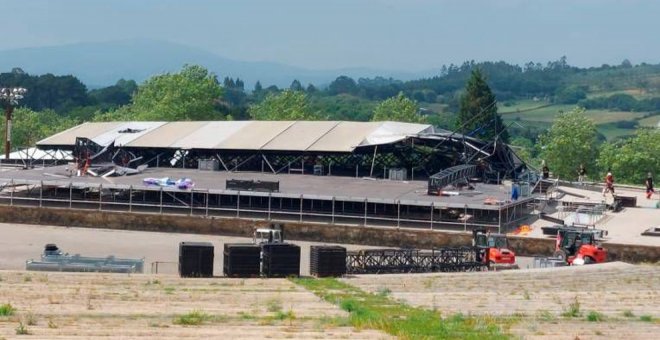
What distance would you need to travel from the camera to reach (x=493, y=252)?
35969 millimetres

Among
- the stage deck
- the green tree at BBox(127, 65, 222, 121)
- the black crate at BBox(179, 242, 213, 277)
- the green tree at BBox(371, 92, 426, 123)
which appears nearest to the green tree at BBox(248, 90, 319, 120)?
the green tree at BBox(127, 65, 222, 121)

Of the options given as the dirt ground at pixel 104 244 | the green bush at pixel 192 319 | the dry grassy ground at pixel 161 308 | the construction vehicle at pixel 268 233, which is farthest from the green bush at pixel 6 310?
the construction vehicle at pixel 268 233

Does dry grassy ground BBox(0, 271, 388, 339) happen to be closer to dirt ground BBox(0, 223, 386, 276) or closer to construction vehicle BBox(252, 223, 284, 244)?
dirt ground BBox(0, 223, 386, 276)

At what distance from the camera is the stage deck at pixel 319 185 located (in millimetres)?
44500

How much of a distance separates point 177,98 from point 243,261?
61098 millimetres

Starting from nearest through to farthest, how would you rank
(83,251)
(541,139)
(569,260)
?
(569,260) → (83,251) → (541,139)

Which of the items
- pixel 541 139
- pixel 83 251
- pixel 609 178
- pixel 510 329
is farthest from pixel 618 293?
pixel 541 139

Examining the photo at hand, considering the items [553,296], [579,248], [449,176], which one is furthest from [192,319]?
[449,176]

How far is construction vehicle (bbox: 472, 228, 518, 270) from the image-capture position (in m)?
35.1

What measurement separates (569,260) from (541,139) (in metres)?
48.3

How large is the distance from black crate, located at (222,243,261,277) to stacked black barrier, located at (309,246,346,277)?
1.64m

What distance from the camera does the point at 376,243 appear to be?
42500 mm

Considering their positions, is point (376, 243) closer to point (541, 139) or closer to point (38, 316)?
point (38, 316)

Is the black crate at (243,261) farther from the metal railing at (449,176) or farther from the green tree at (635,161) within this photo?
the green tree at (635,161)
